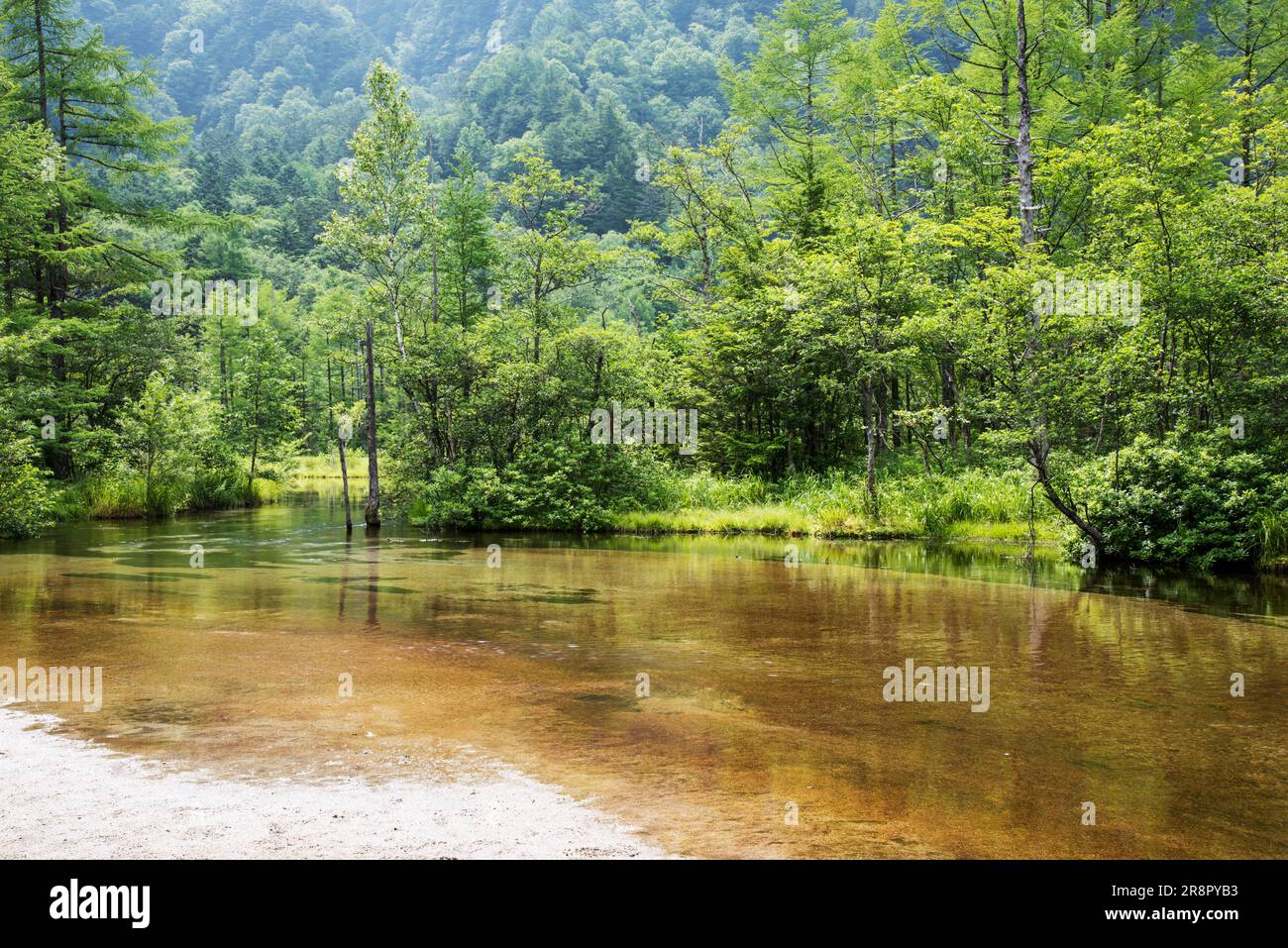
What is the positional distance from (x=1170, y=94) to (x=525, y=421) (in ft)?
73.8

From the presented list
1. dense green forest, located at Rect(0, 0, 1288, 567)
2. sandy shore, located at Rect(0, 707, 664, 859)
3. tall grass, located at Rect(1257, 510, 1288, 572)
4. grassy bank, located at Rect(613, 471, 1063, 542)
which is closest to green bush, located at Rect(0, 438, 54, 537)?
dense green forest, located at Rect(0, 0, 1288, 567)

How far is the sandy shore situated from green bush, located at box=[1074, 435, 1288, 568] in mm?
13771

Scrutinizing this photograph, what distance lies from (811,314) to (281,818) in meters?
21.8

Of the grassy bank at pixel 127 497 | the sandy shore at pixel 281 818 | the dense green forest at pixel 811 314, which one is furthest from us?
the grassy bank at pixel 127 497

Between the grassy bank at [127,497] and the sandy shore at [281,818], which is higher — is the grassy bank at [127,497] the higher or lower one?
the higher one

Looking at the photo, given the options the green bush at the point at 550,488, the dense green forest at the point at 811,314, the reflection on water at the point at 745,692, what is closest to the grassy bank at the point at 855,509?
the dense green forest at the point at 811,314

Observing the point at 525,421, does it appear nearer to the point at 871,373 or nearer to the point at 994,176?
the point at 871,373

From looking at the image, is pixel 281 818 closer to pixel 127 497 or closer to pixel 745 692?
pixel 745 692

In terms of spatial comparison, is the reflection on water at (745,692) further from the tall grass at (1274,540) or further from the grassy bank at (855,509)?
the grassy bank at (855,509)

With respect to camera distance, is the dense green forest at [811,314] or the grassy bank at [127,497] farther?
the grassy bank at [127,497]

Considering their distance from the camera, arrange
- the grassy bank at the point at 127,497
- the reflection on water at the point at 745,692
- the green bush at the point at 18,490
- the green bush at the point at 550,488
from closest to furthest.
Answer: the reflection on water at the point at 745,692
the green bush at the point at 18,490
the green bush at the point at 550,488
the grassy bank at the point at 127,497

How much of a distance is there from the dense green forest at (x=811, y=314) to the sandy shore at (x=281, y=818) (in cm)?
1313

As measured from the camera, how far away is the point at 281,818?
164 inches

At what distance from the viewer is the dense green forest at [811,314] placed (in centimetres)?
1527
